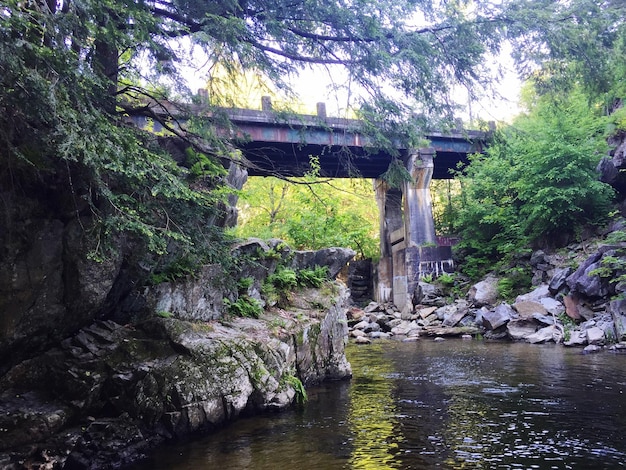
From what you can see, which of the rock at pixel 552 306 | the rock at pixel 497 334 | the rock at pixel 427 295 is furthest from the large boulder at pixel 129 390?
the rock at pixel 427 295

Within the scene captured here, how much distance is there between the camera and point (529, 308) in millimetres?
15594

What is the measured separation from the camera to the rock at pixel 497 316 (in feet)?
50.9

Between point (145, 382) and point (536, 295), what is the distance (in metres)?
15.2

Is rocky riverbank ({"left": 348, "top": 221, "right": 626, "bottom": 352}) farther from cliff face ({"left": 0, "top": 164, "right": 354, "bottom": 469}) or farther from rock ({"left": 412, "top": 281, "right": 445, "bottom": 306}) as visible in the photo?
cliff face ({"left": 0, "top": 164, "right": 354, "bottom": 469})

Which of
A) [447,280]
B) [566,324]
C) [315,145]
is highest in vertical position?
[315,145]

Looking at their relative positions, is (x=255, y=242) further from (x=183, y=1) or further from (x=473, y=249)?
(x=473, y=249)

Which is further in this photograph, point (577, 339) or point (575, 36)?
point (577, 339)

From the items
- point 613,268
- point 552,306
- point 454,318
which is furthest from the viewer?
point 454,318

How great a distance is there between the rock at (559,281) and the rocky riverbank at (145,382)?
12232mm

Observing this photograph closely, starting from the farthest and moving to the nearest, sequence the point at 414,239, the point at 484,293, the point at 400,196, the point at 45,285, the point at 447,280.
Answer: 1. the point at 400,196
2. the point at 414,239
3. the point at 447,280
4. the point at 484,293
5. the point at 45,285

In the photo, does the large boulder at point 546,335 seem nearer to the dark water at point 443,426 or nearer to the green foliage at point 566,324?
the green foliage at point 566,324

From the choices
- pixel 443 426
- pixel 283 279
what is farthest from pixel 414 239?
pixel 443 426

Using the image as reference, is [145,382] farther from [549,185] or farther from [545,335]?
[549,185]

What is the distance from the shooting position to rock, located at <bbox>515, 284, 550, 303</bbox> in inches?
655
